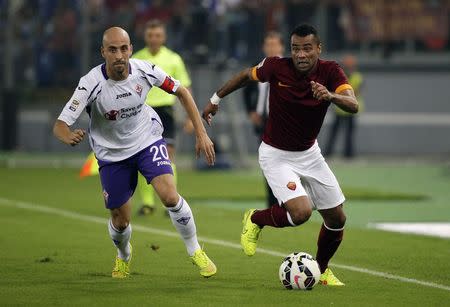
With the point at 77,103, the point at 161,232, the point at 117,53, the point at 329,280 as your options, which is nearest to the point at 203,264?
the point at 329,280

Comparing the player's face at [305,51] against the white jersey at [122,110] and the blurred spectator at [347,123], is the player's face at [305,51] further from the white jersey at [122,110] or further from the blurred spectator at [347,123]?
the blurred spectator at [347,123]

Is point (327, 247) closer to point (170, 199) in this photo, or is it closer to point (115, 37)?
point (170, 199)

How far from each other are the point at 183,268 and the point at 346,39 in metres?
22.0

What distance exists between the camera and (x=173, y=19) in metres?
34.2

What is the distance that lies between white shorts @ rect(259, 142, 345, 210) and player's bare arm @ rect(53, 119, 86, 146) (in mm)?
1759

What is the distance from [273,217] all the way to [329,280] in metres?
0.76

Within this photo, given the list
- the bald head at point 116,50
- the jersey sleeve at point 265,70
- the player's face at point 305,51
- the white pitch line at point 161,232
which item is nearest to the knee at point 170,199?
the bald head at point 116,50

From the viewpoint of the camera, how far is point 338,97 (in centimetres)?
1095

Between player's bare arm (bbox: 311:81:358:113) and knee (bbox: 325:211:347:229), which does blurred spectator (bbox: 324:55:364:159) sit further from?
player's bare arm (bbox: 311:81:358:113)

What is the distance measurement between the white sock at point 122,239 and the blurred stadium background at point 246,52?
1951 centimetres

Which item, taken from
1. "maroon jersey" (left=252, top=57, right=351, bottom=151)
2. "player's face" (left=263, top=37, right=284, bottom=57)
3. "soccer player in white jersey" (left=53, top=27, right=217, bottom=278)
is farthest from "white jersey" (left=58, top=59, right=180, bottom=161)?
"player's face" (left=263, top=37, right=284, bottom=57)

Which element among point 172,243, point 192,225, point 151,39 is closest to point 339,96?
point 192,225

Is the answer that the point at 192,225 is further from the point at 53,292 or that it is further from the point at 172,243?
the point at 172,243

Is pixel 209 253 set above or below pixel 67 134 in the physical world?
below
